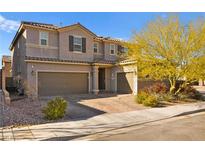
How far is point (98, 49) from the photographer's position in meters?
21.0

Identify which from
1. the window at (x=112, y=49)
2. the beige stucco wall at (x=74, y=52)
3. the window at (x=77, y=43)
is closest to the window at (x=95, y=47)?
the beige stucco wall at (x=74, y=52)

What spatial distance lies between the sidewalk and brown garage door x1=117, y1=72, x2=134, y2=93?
742cm

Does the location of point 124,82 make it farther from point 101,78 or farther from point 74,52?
point 74,52

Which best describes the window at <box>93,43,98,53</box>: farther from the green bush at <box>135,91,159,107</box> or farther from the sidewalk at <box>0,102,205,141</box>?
the sidewalk at <box>0,102,205,141</box>

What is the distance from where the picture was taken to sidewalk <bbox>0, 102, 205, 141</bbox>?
21.5 feet

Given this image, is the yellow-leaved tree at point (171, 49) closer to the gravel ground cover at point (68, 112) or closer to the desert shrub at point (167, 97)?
the desert shrub at point (167, 97)

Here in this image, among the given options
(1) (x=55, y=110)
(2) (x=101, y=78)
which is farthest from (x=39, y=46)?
(1) (x=55, y=110)

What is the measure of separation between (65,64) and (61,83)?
1.63m

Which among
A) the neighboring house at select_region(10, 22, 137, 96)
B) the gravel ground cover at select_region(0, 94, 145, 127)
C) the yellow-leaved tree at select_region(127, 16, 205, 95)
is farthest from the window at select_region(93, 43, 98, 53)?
the gravel ground cover at select_region(0, 94, 145, 127)

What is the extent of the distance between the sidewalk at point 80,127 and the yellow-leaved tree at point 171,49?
5.12 meters

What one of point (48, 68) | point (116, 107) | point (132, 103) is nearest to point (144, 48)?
point (132, 103)

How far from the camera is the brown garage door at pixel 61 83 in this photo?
16188 millimetres

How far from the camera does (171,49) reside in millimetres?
14789

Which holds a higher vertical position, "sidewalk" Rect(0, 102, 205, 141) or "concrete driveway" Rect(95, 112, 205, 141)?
"sidewalk" Rect(0, 102, 205, 141)
